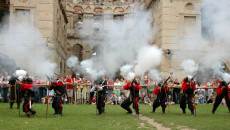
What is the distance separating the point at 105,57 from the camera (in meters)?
35.7

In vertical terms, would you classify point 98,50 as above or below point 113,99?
→ above

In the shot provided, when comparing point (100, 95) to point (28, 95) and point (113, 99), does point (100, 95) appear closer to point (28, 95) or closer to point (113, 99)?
point (28, 95)

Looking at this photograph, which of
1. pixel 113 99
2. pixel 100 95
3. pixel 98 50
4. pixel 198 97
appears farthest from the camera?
pixel 98 50

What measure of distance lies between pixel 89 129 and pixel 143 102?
11.5 meters

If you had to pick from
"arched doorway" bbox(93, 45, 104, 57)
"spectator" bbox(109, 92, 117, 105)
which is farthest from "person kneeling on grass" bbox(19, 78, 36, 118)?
"arched doorway" bbox(93, 45, 104, 57)

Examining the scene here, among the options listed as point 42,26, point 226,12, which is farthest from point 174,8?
point 42,26

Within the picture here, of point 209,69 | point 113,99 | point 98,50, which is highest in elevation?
point 98,50

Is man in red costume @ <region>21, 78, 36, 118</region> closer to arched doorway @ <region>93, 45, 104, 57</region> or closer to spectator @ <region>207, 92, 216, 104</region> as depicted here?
spectator @ <region>207, 92, 216, 104</region>

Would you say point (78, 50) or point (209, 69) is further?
point (78, 50)

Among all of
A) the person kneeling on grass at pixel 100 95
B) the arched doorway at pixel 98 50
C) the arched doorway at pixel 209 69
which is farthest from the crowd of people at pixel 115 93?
the arched doorway at pixel 98 50

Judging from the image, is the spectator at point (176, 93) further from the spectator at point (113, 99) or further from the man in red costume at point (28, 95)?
the man in red costume at point (28, 95)

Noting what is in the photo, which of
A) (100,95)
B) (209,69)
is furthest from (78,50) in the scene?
(100,95)

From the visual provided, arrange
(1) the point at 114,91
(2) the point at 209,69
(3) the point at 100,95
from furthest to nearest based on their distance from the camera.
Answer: (2) the point at 209,69, (1) the point at 114,91, (3) the point at 100,95

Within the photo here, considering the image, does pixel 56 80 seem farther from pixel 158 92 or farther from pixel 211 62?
pixel 211 62
